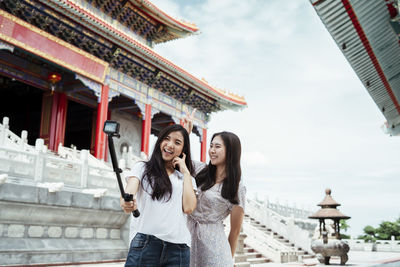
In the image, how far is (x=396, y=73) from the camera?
453 cm

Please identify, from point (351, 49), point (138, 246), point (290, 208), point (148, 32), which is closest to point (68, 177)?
point (351, 49)

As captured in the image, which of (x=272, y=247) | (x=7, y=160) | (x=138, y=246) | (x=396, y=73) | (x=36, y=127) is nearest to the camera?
(x=138, y=246)

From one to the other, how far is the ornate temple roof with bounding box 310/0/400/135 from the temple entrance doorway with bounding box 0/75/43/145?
14313mm

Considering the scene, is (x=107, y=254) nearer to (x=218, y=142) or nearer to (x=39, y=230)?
(x=39, y=230)

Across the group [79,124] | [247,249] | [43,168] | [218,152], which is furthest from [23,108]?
[218,152]

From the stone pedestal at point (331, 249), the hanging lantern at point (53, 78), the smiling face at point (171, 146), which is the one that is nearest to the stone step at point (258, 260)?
the stone pedestal at point (331, 249)

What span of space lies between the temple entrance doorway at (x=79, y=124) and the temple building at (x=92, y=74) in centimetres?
5

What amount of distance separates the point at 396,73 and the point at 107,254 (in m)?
6.50

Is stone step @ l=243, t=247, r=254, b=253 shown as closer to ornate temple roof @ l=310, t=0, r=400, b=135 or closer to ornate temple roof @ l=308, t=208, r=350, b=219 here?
ornate temple roof @ l=308, t=208, r=350, b=219

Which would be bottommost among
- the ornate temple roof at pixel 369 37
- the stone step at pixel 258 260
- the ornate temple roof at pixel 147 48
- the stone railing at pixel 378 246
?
the stone railing at pixel 378 246

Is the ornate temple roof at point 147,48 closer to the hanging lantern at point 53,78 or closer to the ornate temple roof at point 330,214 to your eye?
the hanging lantern at point 53,78

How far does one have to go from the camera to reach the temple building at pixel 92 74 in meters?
11.2

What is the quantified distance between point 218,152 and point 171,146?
1.22ft

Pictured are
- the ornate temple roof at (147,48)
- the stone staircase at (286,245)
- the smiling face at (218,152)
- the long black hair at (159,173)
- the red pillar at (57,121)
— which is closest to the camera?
the long black hair at (159,173)
